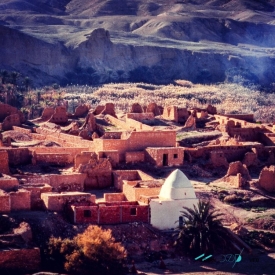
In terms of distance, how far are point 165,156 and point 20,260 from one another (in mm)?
13880

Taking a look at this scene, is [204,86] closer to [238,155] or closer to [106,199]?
[238,155]

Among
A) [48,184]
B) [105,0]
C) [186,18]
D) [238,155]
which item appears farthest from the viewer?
[105,0]

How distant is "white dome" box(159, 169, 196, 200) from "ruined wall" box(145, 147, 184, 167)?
650 cm

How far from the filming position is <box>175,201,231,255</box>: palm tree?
34.9 meters

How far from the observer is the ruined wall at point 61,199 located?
1412 inches

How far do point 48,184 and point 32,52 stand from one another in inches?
2618

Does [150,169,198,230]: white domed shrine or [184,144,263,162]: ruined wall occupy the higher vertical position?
[184,144,263,162]: ruined wall

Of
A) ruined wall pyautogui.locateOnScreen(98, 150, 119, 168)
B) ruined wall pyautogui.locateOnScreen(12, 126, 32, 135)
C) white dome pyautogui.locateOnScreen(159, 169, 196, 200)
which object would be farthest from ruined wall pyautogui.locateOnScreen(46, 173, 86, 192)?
ruined wall pyautogui.locateOnScreen(12, 126, 32, 135)

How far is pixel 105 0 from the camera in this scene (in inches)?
6599

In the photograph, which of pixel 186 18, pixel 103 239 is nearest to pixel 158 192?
pixel 103 239

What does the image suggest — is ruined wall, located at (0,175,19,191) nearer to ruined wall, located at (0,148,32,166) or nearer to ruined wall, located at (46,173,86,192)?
ruined wall, located at (46,173,86,192)

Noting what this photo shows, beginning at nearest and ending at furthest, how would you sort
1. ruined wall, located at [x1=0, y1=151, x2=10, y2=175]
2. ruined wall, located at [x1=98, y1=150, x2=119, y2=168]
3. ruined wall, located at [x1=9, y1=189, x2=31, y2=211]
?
ruined wall, located at [x1=9, y1=189, x2=31, y2=211] → ruined wall, located at [x1=0, y1=151, x2=10, y2=175] → ruined wall, located at [x1=98, y1=150, x2=119, y2=168]

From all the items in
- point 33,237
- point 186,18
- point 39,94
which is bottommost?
point 33,237

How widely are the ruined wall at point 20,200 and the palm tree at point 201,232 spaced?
16.3 ft
